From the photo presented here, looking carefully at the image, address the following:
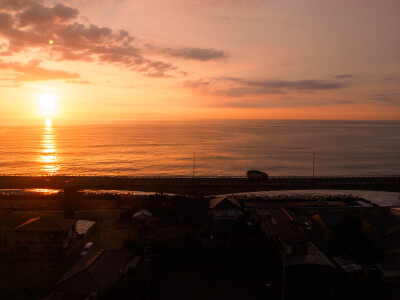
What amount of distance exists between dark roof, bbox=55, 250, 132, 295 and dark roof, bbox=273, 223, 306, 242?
7906mm

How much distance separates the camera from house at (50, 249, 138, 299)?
40.6 feet

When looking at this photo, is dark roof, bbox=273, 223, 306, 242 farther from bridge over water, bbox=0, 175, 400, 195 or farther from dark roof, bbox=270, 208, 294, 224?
bridge over water, bbox=0, 175, 400, 195

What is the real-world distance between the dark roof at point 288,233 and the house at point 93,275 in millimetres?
7636

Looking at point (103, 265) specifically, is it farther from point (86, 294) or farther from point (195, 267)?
point (195, 267)

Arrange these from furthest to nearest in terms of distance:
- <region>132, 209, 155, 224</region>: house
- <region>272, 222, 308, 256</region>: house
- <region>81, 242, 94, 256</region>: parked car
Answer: <region>132, 209, 155, 224</region>: house < <region>81, 242, 94, 256</region>: parked car < <region>272, 222, 308, 256</region>: house

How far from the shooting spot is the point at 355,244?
52.9ft

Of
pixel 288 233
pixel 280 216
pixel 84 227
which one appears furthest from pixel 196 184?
pixel 288 233

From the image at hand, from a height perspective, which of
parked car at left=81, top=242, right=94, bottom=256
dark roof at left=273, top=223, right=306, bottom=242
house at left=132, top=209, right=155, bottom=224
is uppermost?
dark roof at left=273, top=223, right=306, bottom=242

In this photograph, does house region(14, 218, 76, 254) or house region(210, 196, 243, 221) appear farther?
house region(210, 196, 243, 221)

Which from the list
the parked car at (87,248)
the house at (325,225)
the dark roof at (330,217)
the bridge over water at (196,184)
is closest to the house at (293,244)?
the house at (325,225)

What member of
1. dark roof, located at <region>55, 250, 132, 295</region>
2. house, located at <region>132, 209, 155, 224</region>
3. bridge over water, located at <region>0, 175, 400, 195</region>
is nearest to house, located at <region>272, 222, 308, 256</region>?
dark roof, located at <region>55, 250, 132, 295</region>

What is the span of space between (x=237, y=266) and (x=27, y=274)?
10189 mm

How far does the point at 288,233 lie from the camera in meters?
16.5

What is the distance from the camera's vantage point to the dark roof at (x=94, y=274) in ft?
41.0
